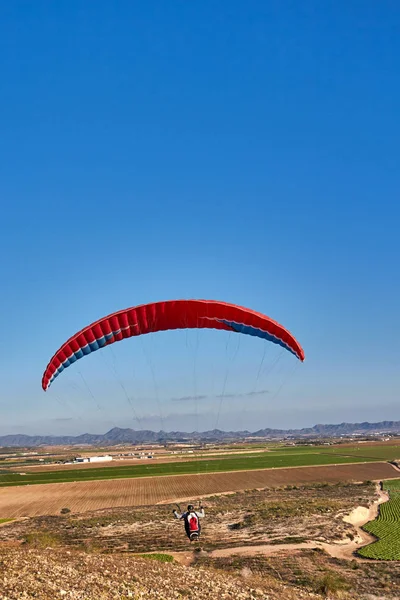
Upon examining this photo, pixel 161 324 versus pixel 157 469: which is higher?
pixel 161 324

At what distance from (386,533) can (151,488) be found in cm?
3339

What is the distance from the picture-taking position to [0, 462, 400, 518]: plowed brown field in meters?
44.2

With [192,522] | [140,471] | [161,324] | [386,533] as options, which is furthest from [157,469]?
[192,522]

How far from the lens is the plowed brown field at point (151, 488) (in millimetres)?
44156

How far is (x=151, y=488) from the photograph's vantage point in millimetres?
55375

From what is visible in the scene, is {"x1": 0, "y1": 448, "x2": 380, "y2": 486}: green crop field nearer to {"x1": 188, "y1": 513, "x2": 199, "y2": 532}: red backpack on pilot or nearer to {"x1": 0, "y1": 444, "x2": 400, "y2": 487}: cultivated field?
{"x1": 0, "y1": 444, "x2": 400, "y2": 487}: cultivated field

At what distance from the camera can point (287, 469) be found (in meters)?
73.9

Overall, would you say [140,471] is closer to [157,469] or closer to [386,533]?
[157,469]

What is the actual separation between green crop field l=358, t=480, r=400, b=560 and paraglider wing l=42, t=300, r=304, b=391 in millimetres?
12662

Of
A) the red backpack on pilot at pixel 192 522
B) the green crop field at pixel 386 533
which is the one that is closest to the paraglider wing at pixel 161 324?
the red backpack on pilot at pixel 192 522

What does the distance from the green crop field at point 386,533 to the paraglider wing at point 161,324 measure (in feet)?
41.5

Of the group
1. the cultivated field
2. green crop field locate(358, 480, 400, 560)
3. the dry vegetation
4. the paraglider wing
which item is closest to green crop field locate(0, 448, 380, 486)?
the cultivated field

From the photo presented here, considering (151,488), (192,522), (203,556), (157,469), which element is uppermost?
(192,522)

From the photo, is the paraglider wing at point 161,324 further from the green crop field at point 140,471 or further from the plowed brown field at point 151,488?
the green crop field at point 140,471
